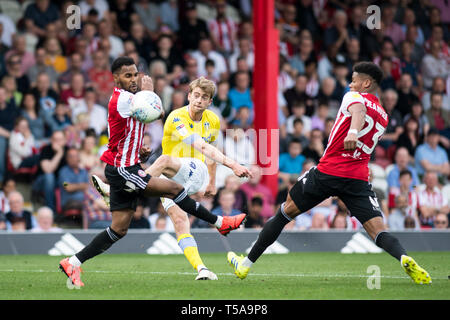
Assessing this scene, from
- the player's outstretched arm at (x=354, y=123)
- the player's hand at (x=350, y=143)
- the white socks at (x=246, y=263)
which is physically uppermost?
the player's outstretched arm at (x=354, y=123)

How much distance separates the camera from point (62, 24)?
15.6m

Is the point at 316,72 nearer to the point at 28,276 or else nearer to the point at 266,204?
the point at 266,204

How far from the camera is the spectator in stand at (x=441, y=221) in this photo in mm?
13805

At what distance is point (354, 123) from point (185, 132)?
1731 millimetres

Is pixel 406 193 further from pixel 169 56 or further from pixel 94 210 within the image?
pixel 94 210

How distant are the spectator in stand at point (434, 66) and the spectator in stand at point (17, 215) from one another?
9.05 m

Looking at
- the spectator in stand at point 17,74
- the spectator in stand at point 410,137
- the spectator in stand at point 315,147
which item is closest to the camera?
the spectator in stand at point 17,74

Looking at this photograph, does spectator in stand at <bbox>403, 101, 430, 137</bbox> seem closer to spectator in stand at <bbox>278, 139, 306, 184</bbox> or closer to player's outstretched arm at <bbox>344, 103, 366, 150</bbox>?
spectator in stand at <bbox>278, 139, 306, 184</bbox>

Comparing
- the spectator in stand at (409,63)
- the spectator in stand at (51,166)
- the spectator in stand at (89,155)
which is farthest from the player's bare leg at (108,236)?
the spectator in stand at (409,63)

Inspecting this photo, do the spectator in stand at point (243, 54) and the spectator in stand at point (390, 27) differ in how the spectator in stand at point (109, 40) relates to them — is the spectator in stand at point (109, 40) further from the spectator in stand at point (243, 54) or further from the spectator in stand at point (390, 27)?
the spectator in stand at point (390, 27)

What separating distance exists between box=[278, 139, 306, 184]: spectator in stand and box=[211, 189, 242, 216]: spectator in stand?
66.1 inches

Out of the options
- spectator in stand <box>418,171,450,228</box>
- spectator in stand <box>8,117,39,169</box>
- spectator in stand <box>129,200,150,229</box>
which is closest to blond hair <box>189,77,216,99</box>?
spectator in stand <box>129,200,150,229</box>

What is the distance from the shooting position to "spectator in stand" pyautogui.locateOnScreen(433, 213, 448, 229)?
13805 mm

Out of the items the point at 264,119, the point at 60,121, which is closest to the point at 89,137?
the point at 60,121
